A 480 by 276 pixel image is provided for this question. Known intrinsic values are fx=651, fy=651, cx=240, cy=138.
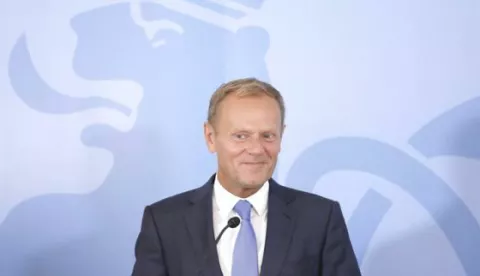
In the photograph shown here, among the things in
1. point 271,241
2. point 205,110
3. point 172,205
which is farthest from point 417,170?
point 172,205

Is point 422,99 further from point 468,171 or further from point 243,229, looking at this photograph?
point 243,229

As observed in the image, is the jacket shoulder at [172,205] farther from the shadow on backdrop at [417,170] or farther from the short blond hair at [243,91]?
the shadow on backdrop at [417,170]

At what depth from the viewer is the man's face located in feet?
5.43

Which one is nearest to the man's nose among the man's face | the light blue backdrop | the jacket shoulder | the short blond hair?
the man's face

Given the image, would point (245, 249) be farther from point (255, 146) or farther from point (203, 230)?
point (255, 146)

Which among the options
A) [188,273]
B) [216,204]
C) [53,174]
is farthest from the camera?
[53,174]

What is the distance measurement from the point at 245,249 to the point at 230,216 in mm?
110

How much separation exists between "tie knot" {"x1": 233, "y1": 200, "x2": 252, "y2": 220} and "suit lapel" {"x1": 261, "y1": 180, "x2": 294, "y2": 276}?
0.18 feet

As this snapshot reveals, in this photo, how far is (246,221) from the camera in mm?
1687

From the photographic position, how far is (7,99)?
2.33m

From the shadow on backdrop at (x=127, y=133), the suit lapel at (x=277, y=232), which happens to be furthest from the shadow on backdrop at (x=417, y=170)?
the suit lapel at (x=277, y=232)

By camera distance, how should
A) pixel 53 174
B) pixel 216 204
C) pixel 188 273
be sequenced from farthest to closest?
pixel 53 174 < pixel 216 204 < pixel 188 273

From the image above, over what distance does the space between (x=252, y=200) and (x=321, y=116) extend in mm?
748

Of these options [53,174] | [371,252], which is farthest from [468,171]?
[53,174]
